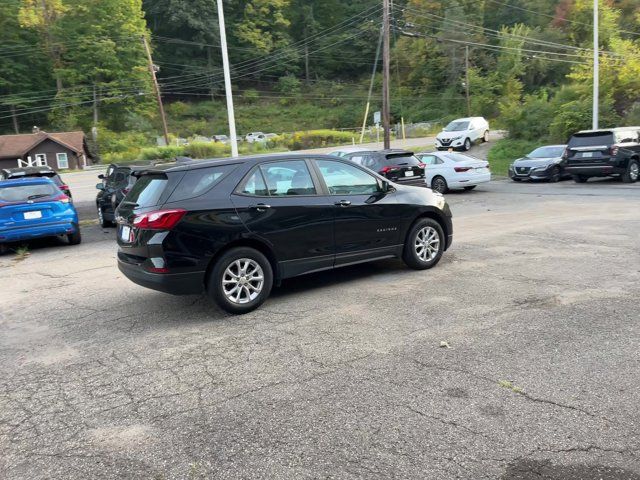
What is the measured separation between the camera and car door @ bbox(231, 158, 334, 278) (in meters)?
6.03

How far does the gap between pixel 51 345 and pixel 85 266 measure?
449 cm

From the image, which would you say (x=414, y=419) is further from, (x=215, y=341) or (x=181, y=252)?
(x=181, y=252)

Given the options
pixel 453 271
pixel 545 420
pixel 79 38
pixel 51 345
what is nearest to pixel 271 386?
pixel 545 420

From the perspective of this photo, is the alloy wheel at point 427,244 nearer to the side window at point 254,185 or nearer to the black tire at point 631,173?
the side window at point 254,185

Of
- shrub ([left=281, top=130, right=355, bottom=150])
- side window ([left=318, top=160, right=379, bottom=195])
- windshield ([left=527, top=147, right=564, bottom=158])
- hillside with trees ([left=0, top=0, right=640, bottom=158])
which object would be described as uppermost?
hillside with trees ([left=0, top=0, right=640, bottom=158])

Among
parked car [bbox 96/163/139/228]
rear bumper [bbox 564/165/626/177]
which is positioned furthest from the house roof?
rear bumper [bbox 564/165/626/177]

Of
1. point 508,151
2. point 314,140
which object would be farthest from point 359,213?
point 314,140

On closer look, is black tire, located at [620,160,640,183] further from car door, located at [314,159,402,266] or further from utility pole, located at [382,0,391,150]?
car door, located at [314,159,402,266]

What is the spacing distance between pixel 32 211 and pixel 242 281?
7.30m

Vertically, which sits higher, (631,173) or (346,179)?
(346,179)

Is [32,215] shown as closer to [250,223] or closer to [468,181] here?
[250,223]

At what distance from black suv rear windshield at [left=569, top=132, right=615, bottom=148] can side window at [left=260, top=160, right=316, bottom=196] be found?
614 inches

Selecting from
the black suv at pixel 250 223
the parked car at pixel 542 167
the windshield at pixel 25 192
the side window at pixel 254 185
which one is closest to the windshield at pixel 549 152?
the parked car at pixel 542 167

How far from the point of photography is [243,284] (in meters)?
5.92
